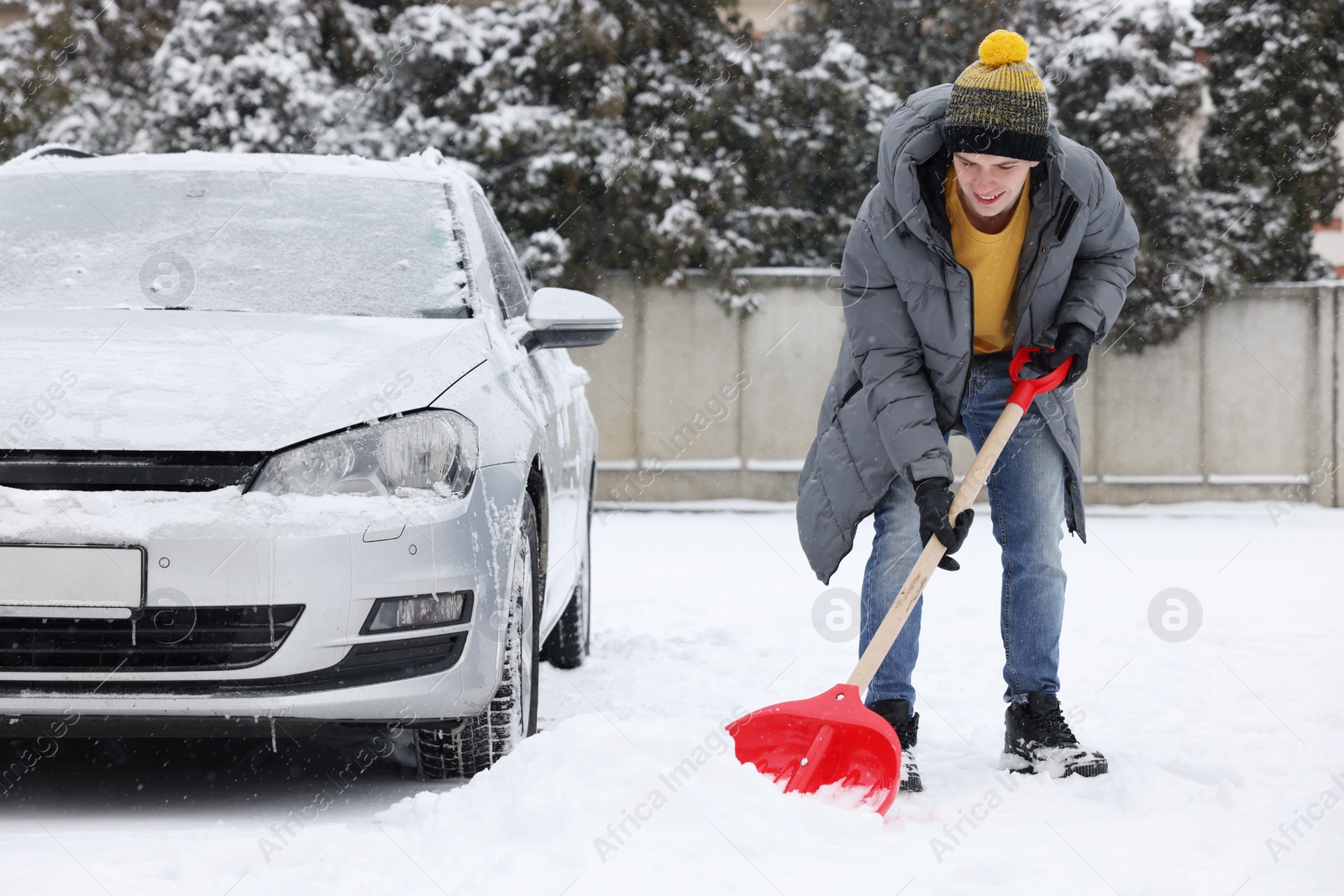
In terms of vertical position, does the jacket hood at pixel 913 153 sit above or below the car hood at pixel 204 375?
above

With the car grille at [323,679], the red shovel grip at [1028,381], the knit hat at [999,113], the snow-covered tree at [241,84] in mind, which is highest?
the snow-covered tree at [241,84]

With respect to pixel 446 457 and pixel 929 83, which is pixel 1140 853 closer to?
pixel 446 457

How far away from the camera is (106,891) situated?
7.38ft

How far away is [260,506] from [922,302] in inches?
57.5

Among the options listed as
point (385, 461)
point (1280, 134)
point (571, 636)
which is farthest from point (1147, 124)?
point (385, 461)

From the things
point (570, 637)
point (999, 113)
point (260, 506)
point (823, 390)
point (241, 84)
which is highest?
point (241, 84)

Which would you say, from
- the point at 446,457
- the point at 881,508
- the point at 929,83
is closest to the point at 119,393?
the point at 446,457

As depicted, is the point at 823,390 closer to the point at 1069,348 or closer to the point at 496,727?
the point at 1069,348

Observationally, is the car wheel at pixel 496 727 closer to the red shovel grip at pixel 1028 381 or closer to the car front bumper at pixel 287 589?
the car front bumper at pixel 287 589

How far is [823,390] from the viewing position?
1057cm

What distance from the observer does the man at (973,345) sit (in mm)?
2887

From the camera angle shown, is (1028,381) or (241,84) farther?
(241,84)

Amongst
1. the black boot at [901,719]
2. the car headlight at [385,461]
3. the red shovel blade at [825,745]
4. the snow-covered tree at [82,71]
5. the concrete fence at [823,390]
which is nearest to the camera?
the car headlight at [385,461]

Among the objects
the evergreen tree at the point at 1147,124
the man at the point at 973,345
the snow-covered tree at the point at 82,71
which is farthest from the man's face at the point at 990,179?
the snow-covered tree at the point at 82,71
